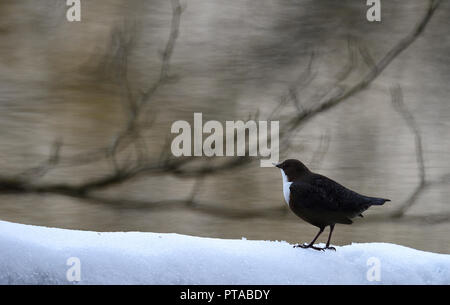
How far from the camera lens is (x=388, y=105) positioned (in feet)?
5.41

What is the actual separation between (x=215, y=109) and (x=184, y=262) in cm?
61

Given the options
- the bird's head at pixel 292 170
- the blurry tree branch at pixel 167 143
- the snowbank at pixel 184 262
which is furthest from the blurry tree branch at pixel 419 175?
the bird's head at pixel 292 170

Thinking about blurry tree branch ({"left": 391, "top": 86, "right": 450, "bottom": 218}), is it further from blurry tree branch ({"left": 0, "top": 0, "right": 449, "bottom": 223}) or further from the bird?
the bird

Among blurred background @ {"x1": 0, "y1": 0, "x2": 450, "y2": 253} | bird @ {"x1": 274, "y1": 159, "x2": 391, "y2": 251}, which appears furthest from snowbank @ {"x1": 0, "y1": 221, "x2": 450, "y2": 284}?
blurred background @ {"x1": 0, "y1": 0, "x2": 450, "y2": 253}

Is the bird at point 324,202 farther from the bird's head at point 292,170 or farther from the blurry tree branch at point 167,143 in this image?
the blurry tree branch at point 167,143

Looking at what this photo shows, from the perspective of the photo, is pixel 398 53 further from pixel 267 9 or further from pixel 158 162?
pixel 158 162

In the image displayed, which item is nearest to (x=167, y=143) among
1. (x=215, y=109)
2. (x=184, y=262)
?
(x=215, y=109)

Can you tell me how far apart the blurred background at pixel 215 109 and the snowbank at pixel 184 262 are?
13.6 inches

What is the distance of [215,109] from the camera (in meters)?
1.64

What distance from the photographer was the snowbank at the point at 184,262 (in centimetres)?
109

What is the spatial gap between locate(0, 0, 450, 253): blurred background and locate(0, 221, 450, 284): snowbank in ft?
1.13
